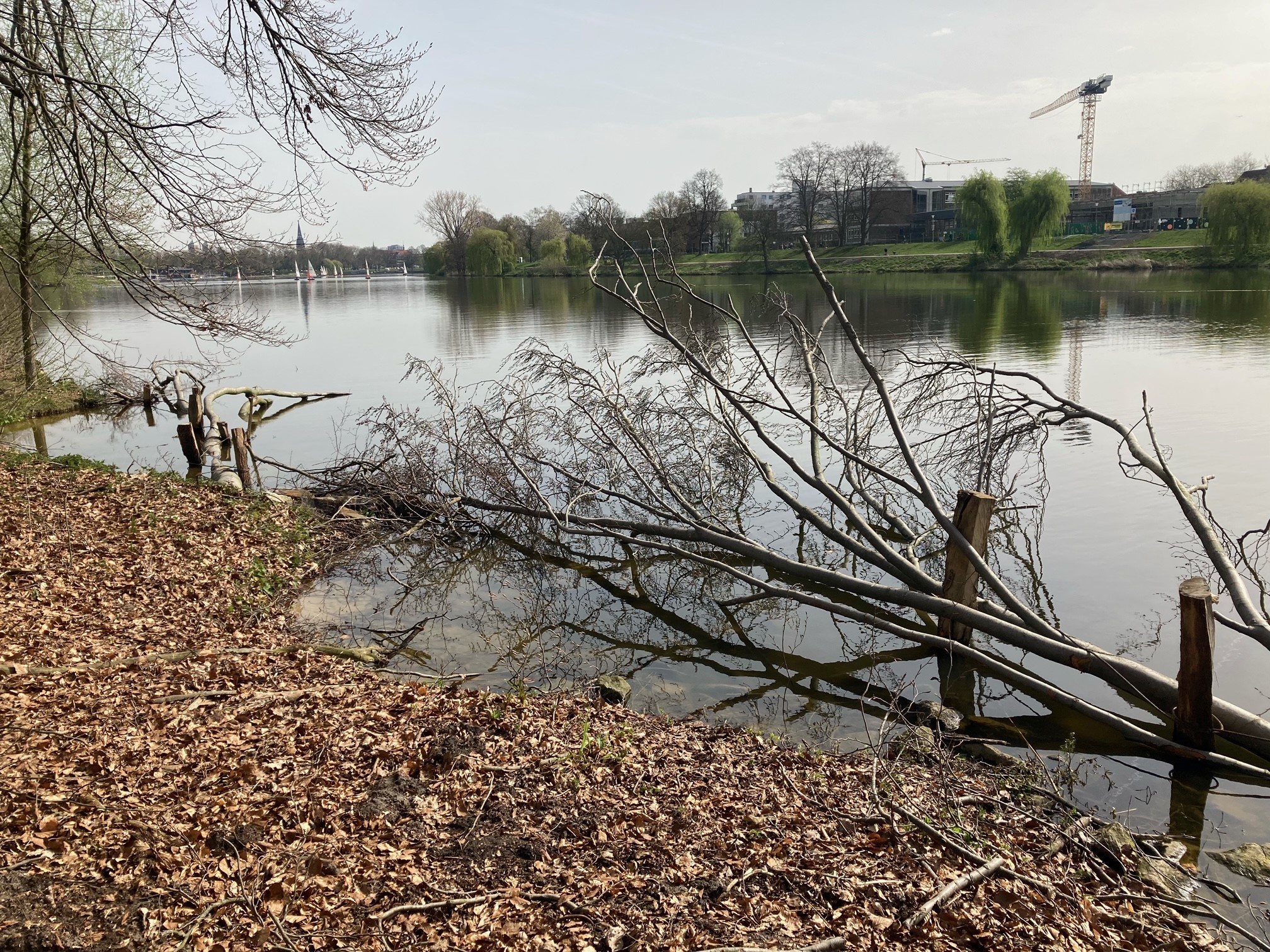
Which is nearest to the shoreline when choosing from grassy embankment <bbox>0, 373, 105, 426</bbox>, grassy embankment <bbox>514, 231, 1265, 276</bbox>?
grassy embankment <bbox>514, 231, 1265, 276</bbox>

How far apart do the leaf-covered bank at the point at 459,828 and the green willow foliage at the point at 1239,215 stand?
65.0 m

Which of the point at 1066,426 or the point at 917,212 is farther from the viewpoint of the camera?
the point at 917,212

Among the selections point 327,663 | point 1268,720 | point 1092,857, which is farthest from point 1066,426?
point 327,663

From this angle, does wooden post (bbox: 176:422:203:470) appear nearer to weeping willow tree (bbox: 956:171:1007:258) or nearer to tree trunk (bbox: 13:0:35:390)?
tree trunk (bbox: 13:0:35:390)

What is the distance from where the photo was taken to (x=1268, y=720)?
23.9ft

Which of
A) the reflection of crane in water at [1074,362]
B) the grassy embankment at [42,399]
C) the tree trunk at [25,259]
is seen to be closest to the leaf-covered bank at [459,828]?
the tree trunk at [25,259]

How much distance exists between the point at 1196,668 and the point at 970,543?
243 centimetres

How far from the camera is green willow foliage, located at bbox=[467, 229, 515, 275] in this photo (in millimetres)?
94250

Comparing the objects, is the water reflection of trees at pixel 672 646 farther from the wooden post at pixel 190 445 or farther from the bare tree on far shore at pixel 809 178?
the bare tree on far shore at pixel 809 178

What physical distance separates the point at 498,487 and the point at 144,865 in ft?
29.1

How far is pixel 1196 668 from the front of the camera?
6902 mm

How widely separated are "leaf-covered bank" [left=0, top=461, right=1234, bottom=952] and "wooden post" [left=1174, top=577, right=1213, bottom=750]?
1.80 m

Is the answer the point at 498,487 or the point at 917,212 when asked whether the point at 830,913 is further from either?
the point at 917,212

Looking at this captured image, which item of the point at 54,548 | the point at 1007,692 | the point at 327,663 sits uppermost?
the point at 54,548
